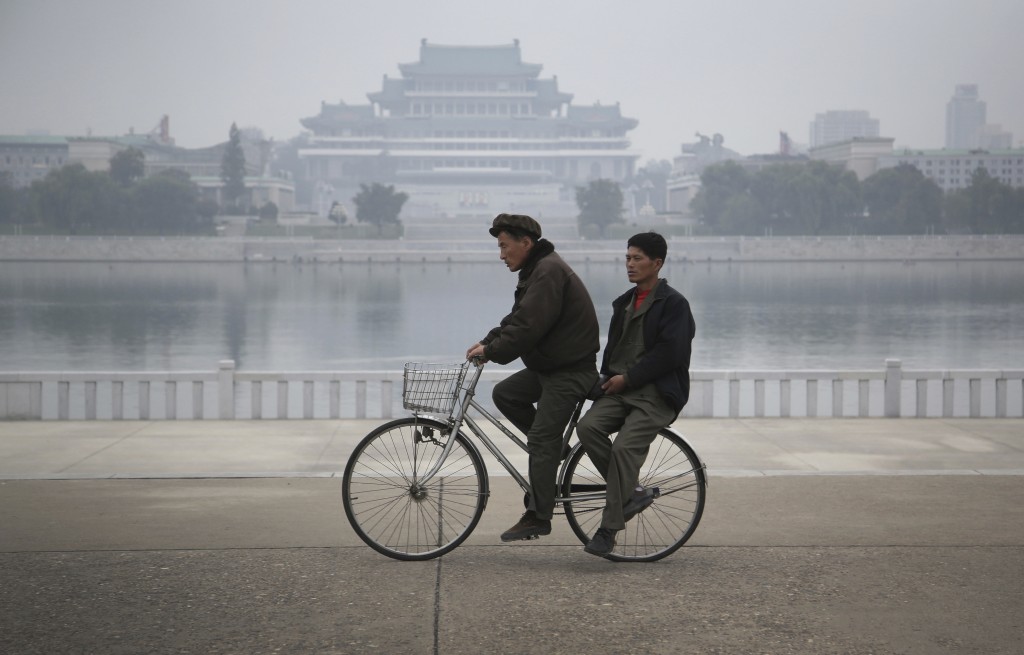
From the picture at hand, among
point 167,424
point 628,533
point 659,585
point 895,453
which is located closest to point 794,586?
point 659,585

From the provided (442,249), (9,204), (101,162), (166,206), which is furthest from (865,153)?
(9,204)

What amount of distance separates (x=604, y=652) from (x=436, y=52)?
11438 centimetres

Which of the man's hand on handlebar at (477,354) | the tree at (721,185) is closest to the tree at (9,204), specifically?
the tree at (721,185)

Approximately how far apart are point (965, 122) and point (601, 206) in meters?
89.6

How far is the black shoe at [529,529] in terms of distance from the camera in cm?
444

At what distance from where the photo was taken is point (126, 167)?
278 ft

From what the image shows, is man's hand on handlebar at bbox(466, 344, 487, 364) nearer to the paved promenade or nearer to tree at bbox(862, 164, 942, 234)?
the paved promenade

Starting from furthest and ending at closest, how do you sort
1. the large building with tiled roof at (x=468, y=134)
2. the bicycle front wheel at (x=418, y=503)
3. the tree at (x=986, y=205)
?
the large building with tiled roof at (x=468, y=134) → the tree at (x=986, y=205) → the bicycle front wheel at (x=418, y=503)

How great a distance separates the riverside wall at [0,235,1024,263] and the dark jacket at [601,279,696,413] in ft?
232

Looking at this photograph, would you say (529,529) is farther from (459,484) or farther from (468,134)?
(468,134)

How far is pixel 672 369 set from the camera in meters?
4.34

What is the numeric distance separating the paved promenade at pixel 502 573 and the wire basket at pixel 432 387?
2.01 ft

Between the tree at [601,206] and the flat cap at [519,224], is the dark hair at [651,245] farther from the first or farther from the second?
the tree at [601,206]

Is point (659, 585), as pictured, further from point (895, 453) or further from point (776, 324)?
point (776, 324)
